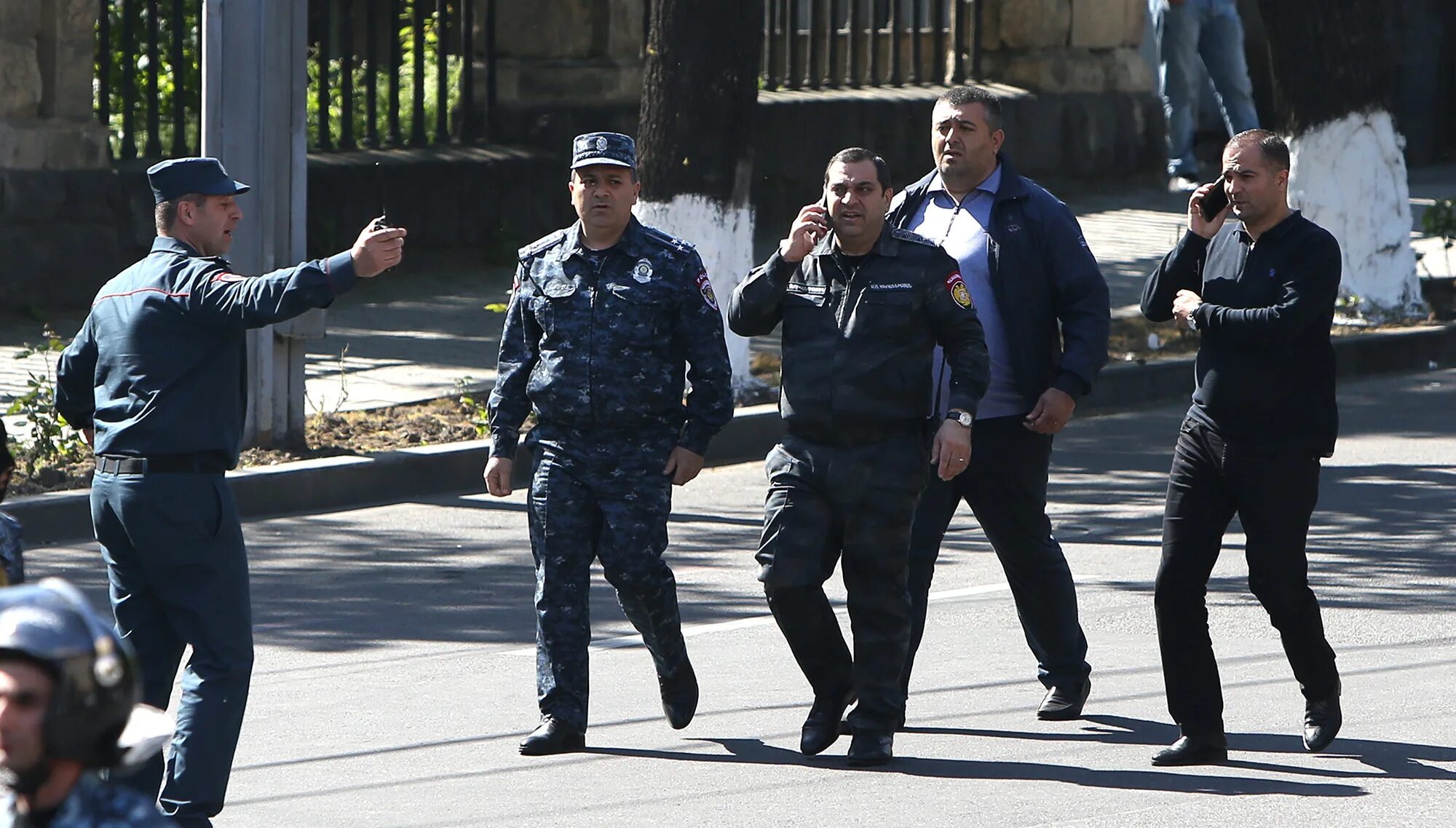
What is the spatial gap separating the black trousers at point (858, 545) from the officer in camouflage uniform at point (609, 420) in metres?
0.34

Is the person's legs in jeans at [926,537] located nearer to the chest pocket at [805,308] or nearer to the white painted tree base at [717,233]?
the chest pocket at [805,308]

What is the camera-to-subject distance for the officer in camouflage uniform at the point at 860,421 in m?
5.93

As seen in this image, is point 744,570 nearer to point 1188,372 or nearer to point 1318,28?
point 1188,372

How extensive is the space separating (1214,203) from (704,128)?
5960 millimetres

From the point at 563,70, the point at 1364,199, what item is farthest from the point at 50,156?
the point at 1364,199

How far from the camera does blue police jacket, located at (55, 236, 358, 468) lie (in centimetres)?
507

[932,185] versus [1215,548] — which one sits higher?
[932,185]

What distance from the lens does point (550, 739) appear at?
6.05 metres

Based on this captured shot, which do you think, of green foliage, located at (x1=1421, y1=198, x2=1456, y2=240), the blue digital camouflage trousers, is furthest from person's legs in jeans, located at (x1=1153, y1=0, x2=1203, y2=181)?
the blue digital camouflage trousers

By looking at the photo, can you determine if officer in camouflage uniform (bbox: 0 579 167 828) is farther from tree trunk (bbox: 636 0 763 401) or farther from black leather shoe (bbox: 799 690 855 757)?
tree trunk (bbox: 636 0 763 401)

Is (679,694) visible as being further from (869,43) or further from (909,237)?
(869,43)

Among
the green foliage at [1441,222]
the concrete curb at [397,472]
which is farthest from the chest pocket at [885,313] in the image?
the green foliage at [1441,222]

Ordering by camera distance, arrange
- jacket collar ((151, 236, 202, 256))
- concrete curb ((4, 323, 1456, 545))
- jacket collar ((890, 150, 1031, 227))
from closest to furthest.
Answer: jacket collar ((151, 236, 202, 256)) < jacket collar ((890, 150, 1031, 227)) < concrete curb ((4, 323, 1456, 545))

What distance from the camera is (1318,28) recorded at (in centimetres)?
1378
